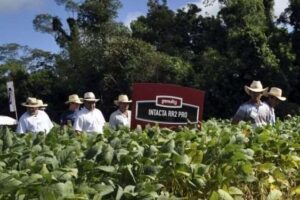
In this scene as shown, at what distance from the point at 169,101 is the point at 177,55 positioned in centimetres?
3041

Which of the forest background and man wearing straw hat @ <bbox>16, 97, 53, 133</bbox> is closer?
man wearing straw hat @ <bbox>16, 97, 53, 133</bbox>

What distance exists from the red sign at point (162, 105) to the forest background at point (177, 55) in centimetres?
2235

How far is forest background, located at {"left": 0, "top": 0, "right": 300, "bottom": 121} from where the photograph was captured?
32.0 metres

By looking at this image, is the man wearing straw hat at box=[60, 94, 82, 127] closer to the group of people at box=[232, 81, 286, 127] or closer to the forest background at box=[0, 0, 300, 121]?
the group of people at box=[232, 81, 286, 127]

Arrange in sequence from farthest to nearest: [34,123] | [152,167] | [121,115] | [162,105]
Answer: [121,115], [34,123], [162,105], [152,167]

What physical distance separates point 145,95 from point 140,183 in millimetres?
3735

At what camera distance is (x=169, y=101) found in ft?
25.1

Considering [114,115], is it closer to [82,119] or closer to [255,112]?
[82,119]

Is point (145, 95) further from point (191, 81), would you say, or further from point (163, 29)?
point (163, 29)

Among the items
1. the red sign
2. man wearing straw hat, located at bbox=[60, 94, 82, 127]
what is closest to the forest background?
man wearing straw hat, located at bbox=[60, 94, 82, 127]

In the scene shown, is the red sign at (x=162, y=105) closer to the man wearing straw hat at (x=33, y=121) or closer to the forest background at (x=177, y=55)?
the man wearing straw hat at (x=33, y=121)

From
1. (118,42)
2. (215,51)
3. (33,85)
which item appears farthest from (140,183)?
(33,85)

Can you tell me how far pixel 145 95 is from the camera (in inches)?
301

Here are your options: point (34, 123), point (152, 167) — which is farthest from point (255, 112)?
point (152, 167)
